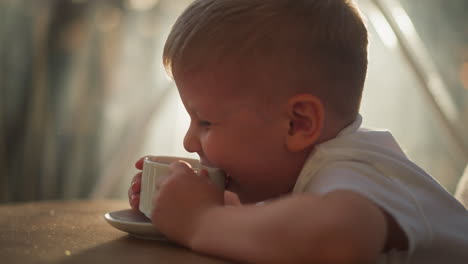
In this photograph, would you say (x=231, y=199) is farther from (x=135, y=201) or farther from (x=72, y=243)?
(x=72, y=243)

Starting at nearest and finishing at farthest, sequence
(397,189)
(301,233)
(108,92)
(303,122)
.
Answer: (301,233), (397,189), (303,122), (108,92)

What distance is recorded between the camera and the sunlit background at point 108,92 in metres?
1.94

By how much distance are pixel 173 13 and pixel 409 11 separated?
2.78 ft

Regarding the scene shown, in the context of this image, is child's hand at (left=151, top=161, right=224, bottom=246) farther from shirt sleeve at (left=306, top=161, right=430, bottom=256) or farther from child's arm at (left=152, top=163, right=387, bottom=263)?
shirt sleeve at (left=306, top=161, right=430, bottom=256)

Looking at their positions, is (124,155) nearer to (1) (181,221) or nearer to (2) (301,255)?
(1) (181,221)

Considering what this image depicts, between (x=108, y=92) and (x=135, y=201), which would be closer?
(x=135, y=201)

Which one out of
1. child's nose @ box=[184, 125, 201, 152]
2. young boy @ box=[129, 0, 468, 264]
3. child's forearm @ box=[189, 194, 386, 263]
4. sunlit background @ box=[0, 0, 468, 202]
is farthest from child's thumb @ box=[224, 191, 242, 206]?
sunlit background @ box=[0, 0, 468, 202]

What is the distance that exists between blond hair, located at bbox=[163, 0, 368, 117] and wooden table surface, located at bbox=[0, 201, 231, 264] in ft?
0.81

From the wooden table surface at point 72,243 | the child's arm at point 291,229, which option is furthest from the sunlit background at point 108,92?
the child's arm at point 291,229

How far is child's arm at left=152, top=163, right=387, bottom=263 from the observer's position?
56 centimetres

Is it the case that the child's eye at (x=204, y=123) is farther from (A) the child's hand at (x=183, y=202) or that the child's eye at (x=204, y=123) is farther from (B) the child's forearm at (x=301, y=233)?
(B) the child's forearm at (x=301, y=233)

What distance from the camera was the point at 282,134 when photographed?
0.79m

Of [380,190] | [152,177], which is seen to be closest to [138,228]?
[152,177]

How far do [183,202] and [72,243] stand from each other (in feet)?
0.47
